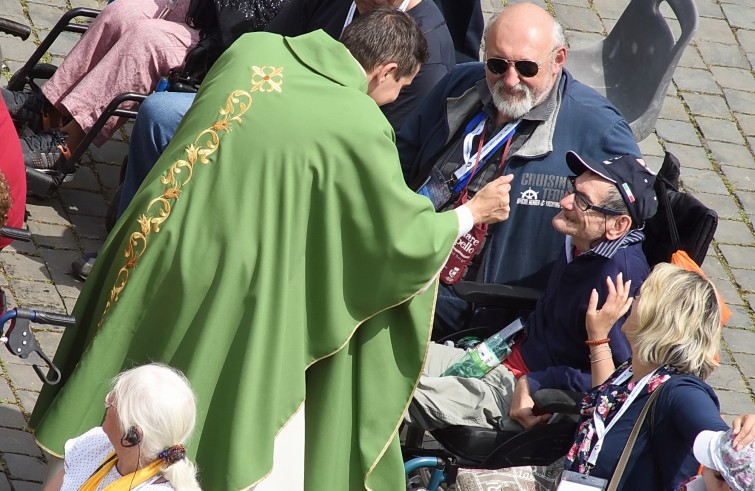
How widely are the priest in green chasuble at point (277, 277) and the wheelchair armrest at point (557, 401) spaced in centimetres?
49

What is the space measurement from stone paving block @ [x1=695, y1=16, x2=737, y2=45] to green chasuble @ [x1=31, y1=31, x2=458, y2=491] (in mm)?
5084

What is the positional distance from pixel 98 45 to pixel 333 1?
126 cm

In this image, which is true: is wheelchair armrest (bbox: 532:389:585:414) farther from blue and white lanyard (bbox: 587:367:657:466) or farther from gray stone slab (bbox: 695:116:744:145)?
gray stone slab (bbox: 695:116:744:145)

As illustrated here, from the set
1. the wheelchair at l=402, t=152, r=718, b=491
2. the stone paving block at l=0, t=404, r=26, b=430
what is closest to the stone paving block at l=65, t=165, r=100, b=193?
the stone paving block at l=0, t=404, r=26, b=430

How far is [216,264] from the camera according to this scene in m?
3.82

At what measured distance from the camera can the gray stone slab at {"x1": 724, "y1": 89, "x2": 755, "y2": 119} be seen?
8008 millimetres

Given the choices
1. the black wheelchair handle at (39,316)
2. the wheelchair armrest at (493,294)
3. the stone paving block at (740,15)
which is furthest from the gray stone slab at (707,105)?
the black wheelchair handle at (39,316)

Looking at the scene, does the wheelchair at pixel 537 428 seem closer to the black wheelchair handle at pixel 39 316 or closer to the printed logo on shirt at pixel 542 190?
the printed logo on shirt at pixel 542 190

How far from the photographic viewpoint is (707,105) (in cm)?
797

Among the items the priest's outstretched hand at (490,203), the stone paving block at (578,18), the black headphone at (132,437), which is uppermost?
the black headphone at (132,437)

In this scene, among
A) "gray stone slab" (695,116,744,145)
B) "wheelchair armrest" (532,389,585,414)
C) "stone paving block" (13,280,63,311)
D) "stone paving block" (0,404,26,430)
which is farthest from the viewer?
"gray stone slab" (695,116,744,145)

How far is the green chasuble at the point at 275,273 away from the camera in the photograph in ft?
12.4

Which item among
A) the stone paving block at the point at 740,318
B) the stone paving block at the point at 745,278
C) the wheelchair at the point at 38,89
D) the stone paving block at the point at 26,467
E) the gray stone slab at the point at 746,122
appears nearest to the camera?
the stone paving block at the point at 26,467

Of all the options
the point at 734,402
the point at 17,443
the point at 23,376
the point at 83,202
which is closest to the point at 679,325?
the point at 734,402
